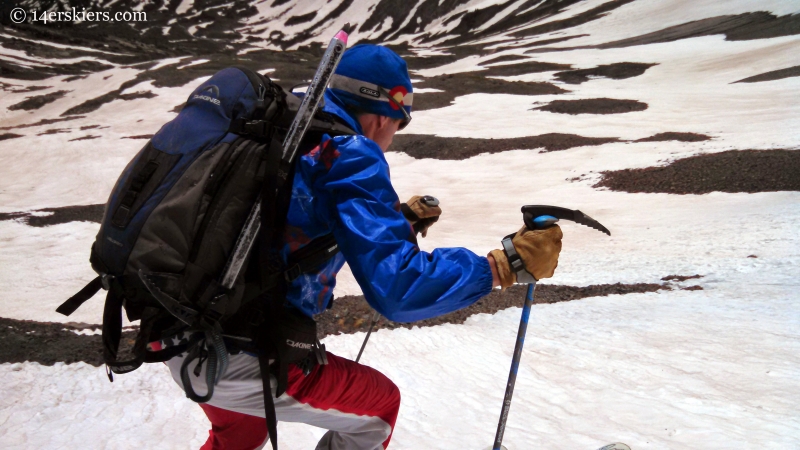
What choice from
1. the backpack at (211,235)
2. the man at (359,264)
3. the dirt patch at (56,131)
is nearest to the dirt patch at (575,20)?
the dirt patch at (56,131)

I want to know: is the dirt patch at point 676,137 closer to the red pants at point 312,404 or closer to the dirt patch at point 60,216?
the dirt patch at point 60,216

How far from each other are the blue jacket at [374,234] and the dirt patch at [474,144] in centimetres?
2231

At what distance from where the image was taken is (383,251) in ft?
8.20

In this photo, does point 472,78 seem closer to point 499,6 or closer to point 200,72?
point 200,72

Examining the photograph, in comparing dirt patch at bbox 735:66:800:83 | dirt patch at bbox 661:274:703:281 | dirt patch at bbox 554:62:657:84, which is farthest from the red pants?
dirt patch at bbox 554:62:657:84

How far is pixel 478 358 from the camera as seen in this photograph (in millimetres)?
7375

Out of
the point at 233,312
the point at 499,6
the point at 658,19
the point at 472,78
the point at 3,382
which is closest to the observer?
the point at 233,312

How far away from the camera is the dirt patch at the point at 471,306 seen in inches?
330

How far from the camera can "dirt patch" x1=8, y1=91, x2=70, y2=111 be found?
46.6 meters

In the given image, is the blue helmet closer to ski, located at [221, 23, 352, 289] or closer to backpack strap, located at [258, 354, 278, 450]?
ski, located at [221, 23, 352, 289]

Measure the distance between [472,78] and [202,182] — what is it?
4123cm

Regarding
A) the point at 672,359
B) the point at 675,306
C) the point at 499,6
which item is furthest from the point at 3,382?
the point at 499,6

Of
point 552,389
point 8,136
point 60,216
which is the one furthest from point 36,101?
point 552,389

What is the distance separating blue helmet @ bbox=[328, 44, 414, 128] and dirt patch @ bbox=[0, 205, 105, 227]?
17135 mm
